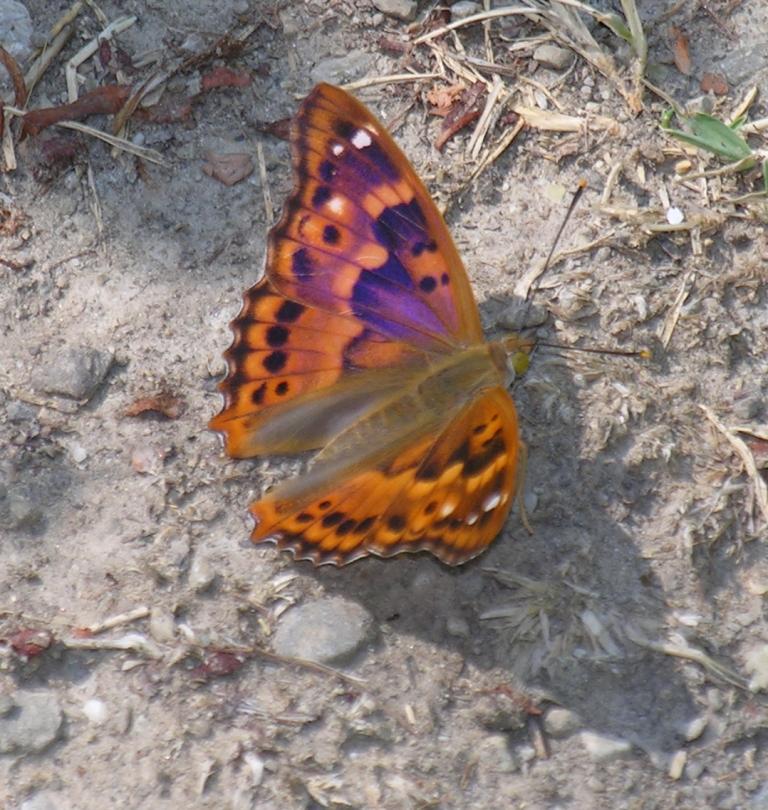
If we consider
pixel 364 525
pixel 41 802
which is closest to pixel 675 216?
pixel 364 525

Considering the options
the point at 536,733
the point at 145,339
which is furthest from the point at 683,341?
the point at 145,339

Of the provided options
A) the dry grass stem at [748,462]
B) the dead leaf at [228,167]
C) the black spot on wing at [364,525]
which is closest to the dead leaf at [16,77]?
the dead leaf at [228,167]

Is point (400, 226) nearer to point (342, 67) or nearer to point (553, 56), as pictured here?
point (342, 67)

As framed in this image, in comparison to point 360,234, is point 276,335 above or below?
below

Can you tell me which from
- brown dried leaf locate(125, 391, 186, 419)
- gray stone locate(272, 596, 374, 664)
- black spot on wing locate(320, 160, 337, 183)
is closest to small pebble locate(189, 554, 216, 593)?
gray stone locate(272, 596, 374, 664)

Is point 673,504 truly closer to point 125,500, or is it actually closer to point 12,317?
point 125,500

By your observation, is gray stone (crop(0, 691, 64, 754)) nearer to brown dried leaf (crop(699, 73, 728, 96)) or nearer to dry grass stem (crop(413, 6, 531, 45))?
dry grass stem (crop(413, 6, 531, 45))

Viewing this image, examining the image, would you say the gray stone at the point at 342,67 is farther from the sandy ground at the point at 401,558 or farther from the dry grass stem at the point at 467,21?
the dry grass stem at the point at 467,21
